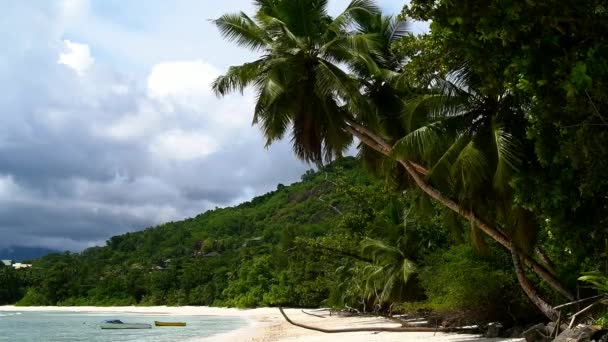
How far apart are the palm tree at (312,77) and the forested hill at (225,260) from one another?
11.2 meters

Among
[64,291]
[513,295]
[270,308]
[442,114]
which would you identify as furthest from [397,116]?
[64,291]

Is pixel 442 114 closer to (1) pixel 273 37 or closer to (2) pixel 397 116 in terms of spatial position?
(2) pixel 397 116

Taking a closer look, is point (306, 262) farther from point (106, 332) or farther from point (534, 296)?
point (534, 296)

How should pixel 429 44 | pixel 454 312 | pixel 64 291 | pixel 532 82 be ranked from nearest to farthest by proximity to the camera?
pixel 532 82 → pixel 429 44 → pixel 454 312 → pixel 64 291

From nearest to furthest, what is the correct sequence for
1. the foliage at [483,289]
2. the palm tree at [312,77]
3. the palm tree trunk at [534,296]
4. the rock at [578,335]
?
the rock at [578,335]
the palm tree trunk at [534,296]
the palm tree at [312,77]
the foliage at [483,289]

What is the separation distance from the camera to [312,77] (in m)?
14.4

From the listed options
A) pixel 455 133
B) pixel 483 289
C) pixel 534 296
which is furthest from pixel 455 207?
pixel 483 289

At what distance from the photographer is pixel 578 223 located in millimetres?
8008

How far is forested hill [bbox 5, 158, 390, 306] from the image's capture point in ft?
152

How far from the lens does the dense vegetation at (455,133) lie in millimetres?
6863

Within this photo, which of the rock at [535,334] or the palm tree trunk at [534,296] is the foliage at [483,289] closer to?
the palm tree trunk at [534,296]

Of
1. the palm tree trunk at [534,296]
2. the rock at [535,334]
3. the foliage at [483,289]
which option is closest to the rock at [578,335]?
the rock at [535,334]

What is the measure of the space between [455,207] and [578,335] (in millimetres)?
5537

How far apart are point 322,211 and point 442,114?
259ft
